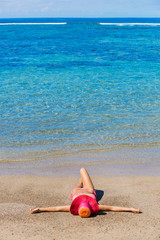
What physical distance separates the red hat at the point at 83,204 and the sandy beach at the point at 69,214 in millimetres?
126

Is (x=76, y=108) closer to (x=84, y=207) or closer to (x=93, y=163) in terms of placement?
(x=93, y=163)

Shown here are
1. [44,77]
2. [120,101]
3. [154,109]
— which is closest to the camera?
[154,109]

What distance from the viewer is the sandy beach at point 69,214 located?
17.1 ft

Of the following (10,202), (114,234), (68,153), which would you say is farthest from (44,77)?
(114,234)

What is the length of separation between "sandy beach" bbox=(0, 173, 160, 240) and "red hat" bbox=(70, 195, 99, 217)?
0.41 ft

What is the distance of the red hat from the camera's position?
564 centimetres

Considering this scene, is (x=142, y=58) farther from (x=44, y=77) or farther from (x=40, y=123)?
(x=40, y=123)

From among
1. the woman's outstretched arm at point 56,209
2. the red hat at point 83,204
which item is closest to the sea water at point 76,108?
the woman's outstretched arm at point 56,209

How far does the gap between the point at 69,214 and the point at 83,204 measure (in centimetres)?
42

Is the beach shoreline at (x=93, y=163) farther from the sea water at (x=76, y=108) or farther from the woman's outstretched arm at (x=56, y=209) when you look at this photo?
the woman's outstretched arm at (x=56, y=209)

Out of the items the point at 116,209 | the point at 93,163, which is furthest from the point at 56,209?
the point at 93,163

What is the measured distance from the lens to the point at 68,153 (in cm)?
849

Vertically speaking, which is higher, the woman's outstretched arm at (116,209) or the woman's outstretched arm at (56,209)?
the woman's outstretched arm at (116,209)

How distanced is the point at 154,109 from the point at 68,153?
5.25 meters
